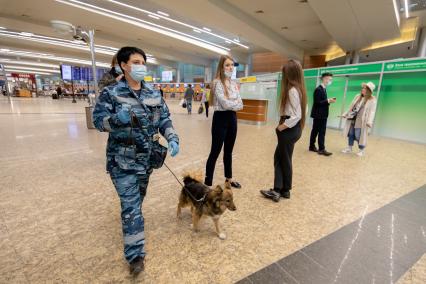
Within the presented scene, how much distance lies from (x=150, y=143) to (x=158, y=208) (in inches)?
41.7

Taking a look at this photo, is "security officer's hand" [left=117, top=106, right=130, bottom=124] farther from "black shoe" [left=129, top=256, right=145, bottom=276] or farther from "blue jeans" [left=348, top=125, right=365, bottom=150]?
"blue jeans" [left=348, top=125, right=365, bottom=150]

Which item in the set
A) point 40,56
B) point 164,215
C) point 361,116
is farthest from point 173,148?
point 40,56

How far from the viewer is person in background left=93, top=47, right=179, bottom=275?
51.5 inches

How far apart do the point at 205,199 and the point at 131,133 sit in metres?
0.77

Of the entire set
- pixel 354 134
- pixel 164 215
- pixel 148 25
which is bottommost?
pixel 164 215

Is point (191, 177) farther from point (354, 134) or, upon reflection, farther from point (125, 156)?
point (354, 134)

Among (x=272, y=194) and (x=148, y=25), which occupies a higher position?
(x=148, y=25)

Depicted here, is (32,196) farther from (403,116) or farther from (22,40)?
(22,40)

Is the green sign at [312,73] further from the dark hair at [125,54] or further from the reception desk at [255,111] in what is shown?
the dark hair at [125,54]

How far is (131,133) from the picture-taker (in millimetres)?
1316

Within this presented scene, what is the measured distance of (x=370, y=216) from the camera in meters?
2.25

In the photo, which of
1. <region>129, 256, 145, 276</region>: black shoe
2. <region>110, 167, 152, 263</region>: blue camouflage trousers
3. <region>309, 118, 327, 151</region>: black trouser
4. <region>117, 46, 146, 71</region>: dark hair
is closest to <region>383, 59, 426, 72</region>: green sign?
<region>309, 118, 327, 151</region>: black trouser

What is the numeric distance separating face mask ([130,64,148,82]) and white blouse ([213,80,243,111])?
113cm

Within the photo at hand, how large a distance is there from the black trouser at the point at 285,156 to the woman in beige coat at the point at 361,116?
2.76 m
